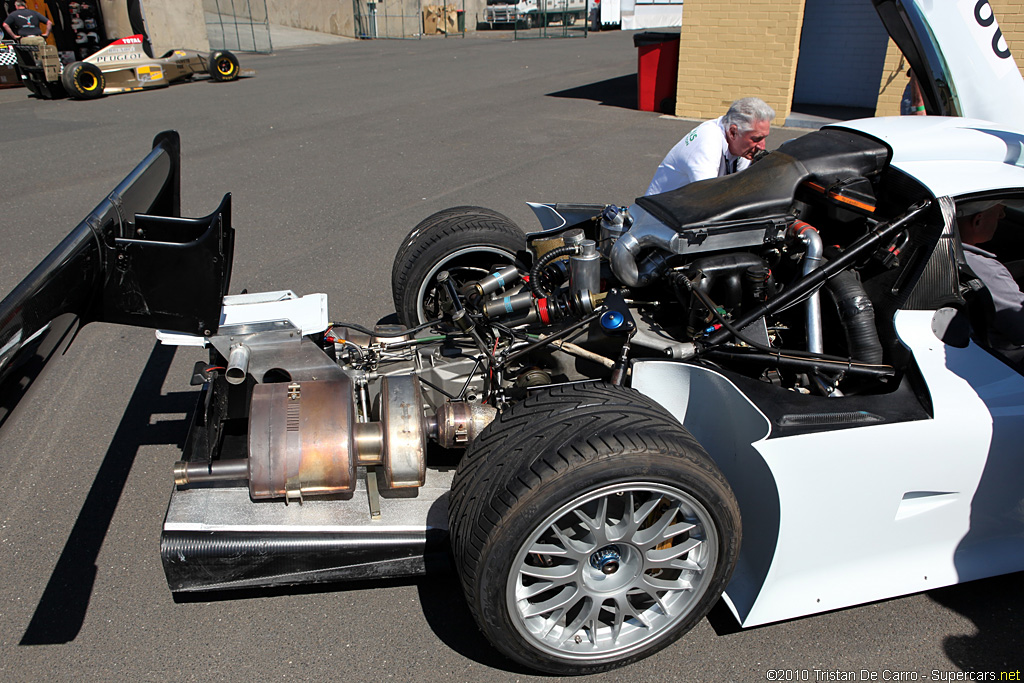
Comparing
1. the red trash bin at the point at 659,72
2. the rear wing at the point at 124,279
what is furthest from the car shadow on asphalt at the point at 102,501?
the red trash bin at the point at 659,72

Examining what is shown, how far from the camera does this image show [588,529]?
2.20 m

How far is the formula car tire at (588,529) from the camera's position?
6.75ft

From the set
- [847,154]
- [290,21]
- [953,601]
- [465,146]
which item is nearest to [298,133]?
[465,146]

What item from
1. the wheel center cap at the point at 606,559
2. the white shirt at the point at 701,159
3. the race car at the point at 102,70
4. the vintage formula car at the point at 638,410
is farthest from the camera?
the race car at the point at 102,70

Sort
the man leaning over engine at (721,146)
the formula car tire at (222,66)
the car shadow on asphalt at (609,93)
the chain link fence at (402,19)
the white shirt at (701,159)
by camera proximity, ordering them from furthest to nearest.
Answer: the chain link fence at (402,19) → the formula car tire at (222,66) → the car shadow on asphalt at (609,93) → the white shirt at (701,159) → the man leaning over engine at (721,146)

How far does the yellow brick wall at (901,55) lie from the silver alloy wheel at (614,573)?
9533 millimetres

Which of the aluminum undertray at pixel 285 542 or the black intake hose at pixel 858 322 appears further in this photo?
the black intake hose at pixel 858 322

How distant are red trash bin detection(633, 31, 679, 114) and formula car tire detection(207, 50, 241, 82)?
9.70m

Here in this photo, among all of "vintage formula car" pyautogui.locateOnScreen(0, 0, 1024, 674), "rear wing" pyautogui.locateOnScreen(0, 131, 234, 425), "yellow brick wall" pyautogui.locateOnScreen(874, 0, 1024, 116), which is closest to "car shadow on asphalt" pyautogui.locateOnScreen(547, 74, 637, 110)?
"yellow brick wall" pyautogui.locateOnScreen(874, 0, 1024, 116)

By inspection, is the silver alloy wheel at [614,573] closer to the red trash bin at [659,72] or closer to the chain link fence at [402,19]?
the red trash bin at [659,72]

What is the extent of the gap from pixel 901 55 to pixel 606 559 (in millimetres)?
11195

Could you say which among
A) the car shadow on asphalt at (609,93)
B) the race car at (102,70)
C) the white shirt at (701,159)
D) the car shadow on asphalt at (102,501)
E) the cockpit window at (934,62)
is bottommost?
the car shadow on asphalt at (102,501)

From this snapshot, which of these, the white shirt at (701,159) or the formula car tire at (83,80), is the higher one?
the white shirt at (701,159)

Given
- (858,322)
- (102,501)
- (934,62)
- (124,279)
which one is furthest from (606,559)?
(934,62)
